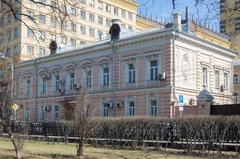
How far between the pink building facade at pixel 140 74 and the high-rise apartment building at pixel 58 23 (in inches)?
137

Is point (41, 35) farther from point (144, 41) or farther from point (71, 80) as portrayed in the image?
point (71, 80)

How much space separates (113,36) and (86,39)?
123 feet

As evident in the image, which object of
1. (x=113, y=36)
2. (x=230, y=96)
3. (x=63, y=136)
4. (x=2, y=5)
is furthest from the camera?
(x=230, y=96)

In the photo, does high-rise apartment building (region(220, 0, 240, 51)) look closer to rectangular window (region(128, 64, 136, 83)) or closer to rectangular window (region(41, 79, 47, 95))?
rectangular window (region(128, 64, 136, 83))

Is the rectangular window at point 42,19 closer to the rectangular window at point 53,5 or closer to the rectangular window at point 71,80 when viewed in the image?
the rectangular window at point 53,5

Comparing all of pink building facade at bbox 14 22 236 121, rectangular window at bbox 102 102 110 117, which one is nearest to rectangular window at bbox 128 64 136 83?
pink building facade at bbox 14 22 236 121

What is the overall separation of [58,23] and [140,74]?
95.8 ft

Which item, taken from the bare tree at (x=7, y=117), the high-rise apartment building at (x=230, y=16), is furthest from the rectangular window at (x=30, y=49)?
the high-rise apartment building at (x=230, y=16)

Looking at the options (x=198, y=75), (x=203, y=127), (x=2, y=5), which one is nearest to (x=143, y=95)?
(x=198, y=75)

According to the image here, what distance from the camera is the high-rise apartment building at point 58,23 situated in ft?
43.3

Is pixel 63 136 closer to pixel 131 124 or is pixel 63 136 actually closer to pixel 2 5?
pixel 131 124

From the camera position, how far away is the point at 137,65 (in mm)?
42281

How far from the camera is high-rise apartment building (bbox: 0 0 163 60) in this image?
1320cm

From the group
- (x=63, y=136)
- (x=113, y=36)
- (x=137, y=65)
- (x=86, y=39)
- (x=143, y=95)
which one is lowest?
(x=63, y=136)
